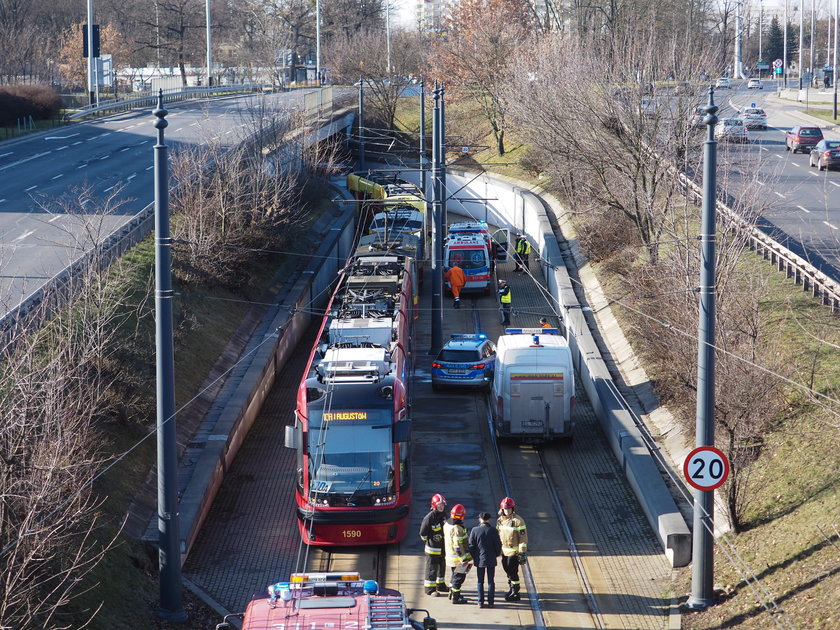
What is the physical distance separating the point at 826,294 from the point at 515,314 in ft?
51.1

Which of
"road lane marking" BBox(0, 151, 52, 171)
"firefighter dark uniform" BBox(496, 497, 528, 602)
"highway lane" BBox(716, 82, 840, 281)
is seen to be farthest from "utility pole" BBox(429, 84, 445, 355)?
"road lane marking" BBox(0, 151, 52, 171)

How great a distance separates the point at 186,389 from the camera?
23.8 meters

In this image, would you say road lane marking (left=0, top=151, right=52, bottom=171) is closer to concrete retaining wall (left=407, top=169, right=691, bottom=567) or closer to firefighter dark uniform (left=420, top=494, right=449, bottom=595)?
concrete retaining wall (left=407, top=169, right=691, bottom=567)

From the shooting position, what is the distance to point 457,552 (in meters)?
15.2

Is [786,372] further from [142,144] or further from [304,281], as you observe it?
[142,144]

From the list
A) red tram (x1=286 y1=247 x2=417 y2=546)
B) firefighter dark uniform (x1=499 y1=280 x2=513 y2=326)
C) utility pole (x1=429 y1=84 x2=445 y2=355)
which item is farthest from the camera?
firefighter dark uniform (x1=499 y1=280 x2=513 y2=326)

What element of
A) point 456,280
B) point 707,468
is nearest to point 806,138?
point 456,280

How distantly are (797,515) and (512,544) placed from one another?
4.44 meters

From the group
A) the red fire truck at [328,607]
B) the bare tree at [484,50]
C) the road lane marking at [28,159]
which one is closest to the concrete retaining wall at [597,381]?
the red fire truck at [328,607]

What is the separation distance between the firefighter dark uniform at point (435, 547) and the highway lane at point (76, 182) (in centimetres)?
811

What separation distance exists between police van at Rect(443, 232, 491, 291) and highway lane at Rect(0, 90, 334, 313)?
9.60m

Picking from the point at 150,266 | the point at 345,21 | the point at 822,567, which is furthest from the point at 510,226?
the point at 345,21

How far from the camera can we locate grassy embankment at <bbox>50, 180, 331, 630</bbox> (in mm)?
13953

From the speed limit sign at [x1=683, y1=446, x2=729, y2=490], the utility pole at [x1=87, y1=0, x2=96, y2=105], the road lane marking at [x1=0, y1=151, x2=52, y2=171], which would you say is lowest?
the speed limit sign at [x1=683, y1=446, x2=729, y2=490]
